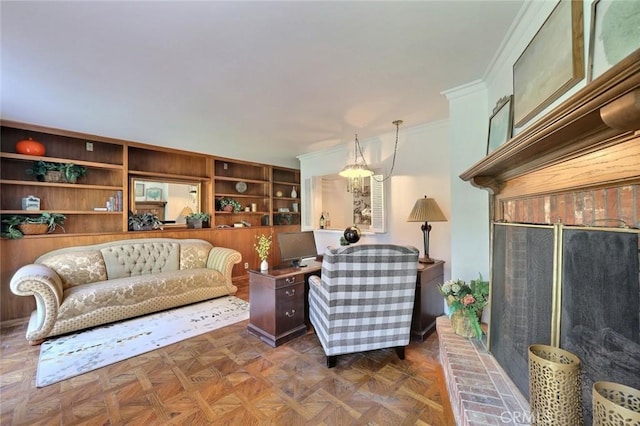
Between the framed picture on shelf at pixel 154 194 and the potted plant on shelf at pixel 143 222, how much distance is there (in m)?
0.28

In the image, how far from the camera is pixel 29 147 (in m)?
3.40

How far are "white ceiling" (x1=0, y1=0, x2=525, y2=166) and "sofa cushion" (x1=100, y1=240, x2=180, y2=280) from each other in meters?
1.72

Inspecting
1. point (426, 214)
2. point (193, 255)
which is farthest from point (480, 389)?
Answer: point (193, 255)

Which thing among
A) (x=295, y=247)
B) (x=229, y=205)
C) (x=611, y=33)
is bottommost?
(x=295, y=247)

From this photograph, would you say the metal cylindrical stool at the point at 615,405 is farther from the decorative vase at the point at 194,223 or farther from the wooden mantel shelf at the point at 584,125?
the decorative vase at the point at 194,223

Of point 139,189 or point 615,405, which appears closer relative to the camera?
point 615,405

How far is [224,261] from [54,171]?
2589 mm

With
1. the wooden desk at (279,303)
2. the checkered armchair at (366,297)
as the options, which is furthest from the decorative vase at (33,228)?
the checkered armchair at (366,297)

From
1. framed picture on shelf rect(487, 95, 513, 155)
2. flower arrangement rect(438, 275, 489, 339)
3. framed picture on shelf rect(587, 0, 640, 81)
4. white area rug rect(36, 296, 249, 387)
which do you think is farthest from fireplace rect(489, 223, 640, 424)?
white area rug rect(36, 296, 249, 387)

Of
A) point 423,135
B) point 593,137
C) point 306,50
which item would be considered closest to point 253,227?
point 423,135

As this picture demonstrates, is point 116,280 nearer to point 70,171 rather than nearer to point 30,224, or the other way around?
point 30,224

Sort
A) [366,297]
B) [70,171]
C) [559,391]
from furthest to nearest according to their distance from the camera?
[70,171] < [366,297] < [559,391]

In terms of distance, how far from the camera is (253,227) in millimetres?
5664

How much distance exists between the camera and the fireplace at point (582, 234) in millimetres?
811
